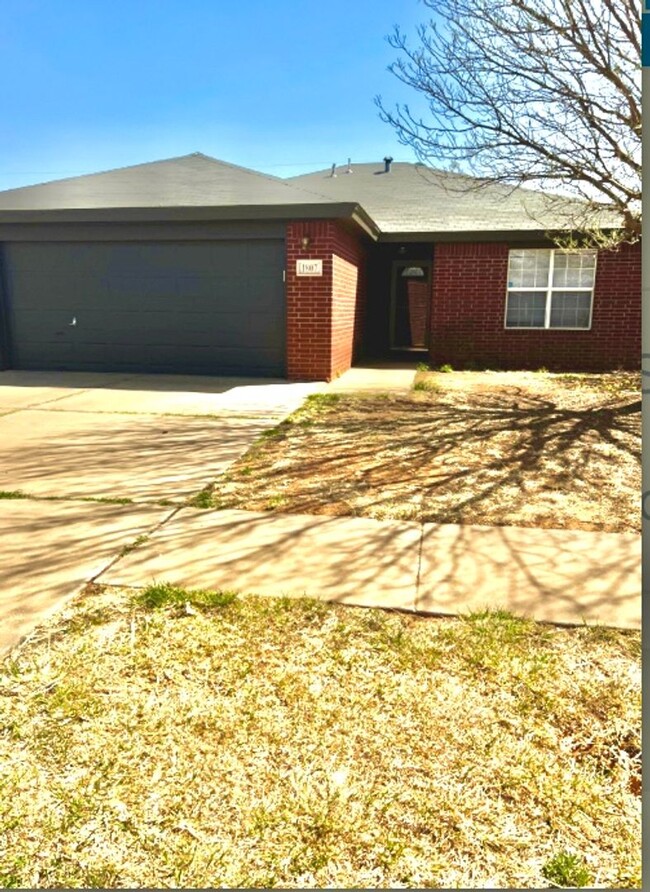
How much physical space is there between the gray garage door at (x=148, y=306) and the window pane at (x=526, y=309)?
5.53 metres

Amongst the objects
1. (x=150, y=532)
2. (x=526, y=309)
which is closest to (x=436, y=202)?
(x=526, y=309)

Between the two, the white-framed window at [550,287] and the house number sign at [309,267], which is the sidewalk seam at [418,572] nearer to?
the house number sign at [309,267]

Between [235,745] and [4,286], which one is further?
[4,286]

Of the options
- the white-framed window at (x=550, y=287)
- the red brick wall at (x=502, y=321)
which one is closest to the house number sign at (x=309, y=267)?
the red brick wall at (x=502, y=321)

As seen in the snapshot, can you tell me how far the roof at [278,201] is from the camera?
9891 millimetres

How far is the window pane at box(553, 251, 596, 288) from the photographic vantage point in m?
12.4

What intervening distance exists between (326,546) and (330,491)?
1076mm

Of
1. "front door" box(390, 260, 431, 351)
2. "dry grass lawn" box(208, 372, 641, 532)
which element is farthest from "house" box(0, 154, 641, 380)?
"dry grass lawn" box(208, 372, 641, 532)

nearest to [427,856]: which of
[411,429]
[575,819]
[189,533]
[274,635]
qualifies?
[575,819]

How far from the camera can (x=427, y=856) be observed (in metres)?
1.57

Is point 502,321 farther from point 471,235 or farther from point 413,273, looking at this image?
point 413,273

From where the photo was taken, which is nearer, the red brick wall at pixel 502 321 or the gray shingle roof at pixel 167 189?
the gray shingle roof at pixel 167 189

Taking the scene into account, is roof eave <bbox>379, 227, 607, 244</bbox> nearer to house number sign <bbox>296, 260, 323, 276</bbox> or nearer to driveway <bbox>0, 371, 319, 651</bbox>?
house number sign <bbox>296, 260, 323, 276</bbox>

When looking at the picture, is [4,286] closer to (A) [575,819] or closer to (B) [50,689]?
(B) [50,689]
